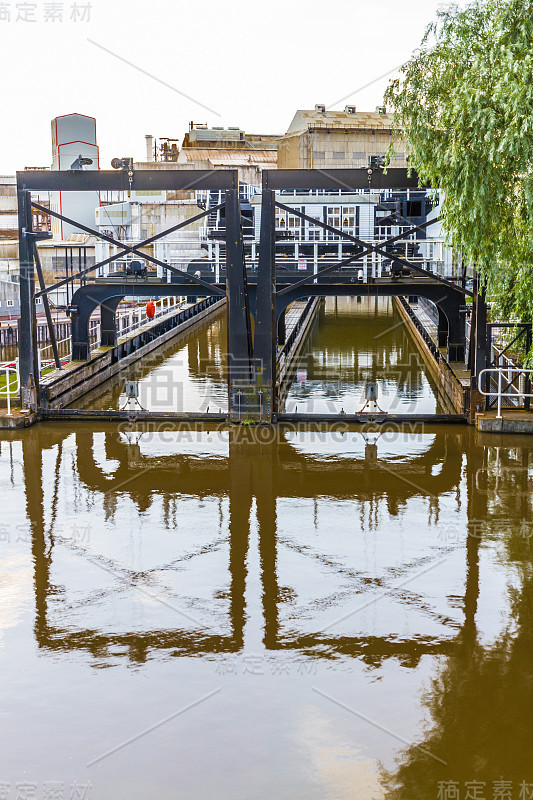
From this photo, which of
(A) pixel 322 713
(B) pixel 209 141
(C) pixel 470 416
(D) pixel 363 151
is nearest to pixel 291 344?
(C) pixel 470 416

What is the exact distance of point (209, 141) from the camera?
79.4 meters

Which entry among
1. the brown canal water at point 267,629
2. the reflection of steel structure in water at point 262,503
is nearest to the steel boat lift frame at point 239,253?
the reflection of steel structure in water at point 262,503

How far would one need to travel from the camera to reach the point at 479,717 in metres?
6.52

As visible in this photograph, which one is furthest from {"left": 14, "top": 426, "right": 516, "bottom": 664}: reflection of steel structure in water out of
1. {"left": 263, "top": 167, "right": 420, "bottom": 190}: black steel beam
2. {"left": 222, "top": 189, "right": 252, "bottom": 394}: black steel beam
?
{"left": 263, "top": 167, "right": 420, "bottom": 190}: black steel beam

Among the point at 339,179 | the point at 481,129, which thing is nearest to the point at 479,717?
the point at 481,129

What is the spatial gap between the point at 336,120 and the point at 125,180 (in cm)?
5403

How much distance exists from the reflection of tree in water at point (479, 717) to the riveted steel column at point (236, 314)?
27.4 ft

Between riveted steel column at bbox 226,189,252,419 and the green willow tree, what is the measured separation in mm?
3501

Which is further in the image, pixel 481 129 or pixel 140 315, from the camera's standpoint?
pixel 140 315

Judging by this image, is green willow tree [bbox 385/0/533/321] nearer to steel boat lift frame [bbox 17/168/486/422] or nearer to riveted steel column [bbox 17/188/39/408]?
steel boat lift frame [bbox 17/168/486/422]

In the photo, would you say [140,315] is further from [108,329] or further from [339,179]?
[339,179]

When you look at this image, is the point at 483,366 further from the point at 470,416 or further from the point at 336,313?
the point at 336,313

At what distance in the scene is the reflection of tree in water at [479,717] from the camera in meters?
5.82

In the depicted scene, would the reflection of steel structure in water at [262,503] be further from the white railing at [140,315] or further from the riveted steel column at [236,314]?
the white railing at [140,315]
